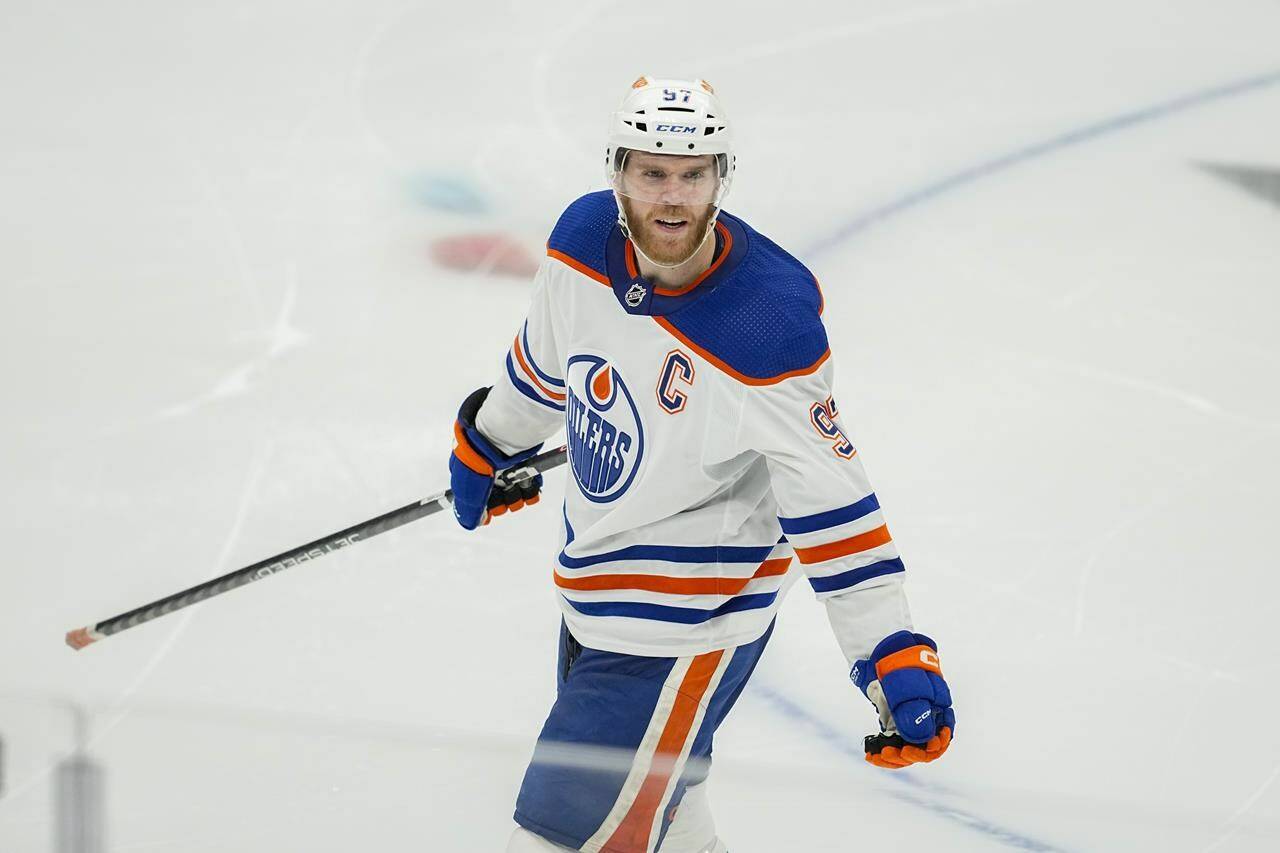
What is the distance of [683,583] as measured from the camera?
1886 mm

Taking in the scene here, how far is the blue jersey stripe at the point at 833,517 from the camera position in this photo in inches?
67.6

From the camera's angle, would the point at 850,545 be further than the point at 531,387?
No

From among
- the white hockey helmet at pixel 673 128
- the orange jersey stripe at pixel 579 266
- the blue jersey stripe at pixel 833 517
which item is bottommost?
the blue jersey stripe at pixel 833 517

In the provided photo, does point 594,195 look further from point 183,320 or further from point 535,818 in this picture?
point 183,320

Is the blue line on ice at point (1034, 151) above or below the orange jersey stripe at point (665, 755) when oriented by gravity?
above

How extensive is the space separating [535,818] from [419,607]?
3.79 feet

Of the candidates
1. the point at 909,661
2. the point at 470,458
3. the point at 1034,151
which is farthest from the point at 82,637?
the point at 1034,151

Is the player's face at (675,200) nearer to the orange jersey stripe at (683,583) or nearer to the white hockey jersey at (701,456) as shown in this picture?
the white hockey jersey at (701,456)

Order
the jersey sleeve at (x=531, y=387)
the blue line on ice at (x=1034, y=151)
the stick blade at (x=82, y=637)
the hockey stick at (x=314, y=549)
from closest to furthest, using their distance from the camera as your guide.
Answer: the jersey sleeve at (x=531, y=387) → the hockey stick at (x=314, y=549) → the stick blade at (x=82, y=637) → the blue line on ice at (x=1034, y=151)

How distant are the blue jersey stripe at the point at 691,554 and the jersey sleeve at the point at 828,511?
0.15 m

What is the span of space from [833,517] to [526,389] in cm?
61

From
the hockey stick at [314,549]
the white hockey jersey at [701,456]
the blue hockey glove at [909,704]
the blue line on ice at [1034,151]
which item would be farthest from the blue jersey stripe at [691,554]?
the blue line on ice at [1034,151]

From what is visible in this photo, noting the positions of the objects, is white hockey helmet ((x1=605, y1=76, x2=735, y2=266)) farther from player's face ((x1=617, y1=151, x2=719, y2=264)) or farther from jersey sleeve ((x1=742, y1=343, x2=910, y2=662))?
jersey sleeve ((x1=742, y1=343, x2=910, y2=662))

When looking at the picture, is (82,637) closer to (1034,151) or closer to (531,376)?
(531,376)
